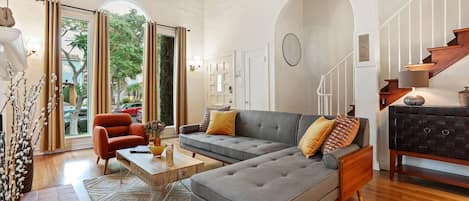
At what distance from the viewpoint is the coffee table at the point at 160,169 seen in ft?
8.16

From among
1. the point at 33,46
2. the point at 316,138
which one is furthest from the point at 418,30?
the point at 33,46

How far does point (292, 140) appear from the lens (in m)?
3.48

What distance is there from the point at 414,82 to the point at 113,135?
441cm

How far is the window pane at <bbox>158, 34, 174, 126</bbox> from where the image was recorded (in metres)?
6.58

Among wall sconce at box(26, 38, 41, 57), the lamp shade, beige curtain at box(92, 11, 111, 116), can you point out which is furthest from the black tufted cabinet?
wall sconce at box(26, 38, 41, 57)

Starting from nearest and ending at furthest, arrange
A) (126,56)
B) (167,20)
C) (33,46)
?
(33,46) → (126,56) → (167,20)

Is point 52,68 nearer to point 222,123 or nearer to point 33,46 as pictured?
point 33,46

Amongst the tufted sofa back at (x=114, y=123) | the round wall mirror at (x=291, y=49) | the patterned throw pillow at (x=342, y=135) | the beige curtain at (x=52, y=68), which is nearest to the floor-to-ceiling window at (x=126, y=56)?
the beige curtain at (x=52, y=68)

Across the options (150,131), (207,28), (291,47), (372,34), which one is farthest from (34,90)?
(207,28)

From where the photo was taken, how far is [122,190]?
10.2ft

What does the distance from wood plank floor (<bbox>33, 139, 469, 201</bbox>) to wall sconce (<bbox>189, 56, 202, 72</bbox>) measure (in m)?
3.25

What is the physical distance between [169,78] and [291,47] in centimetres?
309

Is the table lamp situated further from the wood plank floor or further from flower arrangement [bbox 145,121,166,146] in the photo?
flower arrangement [bbox 145,121,166,146]

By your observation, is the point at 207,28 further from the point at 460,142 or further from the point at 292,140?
the point at 460,142
